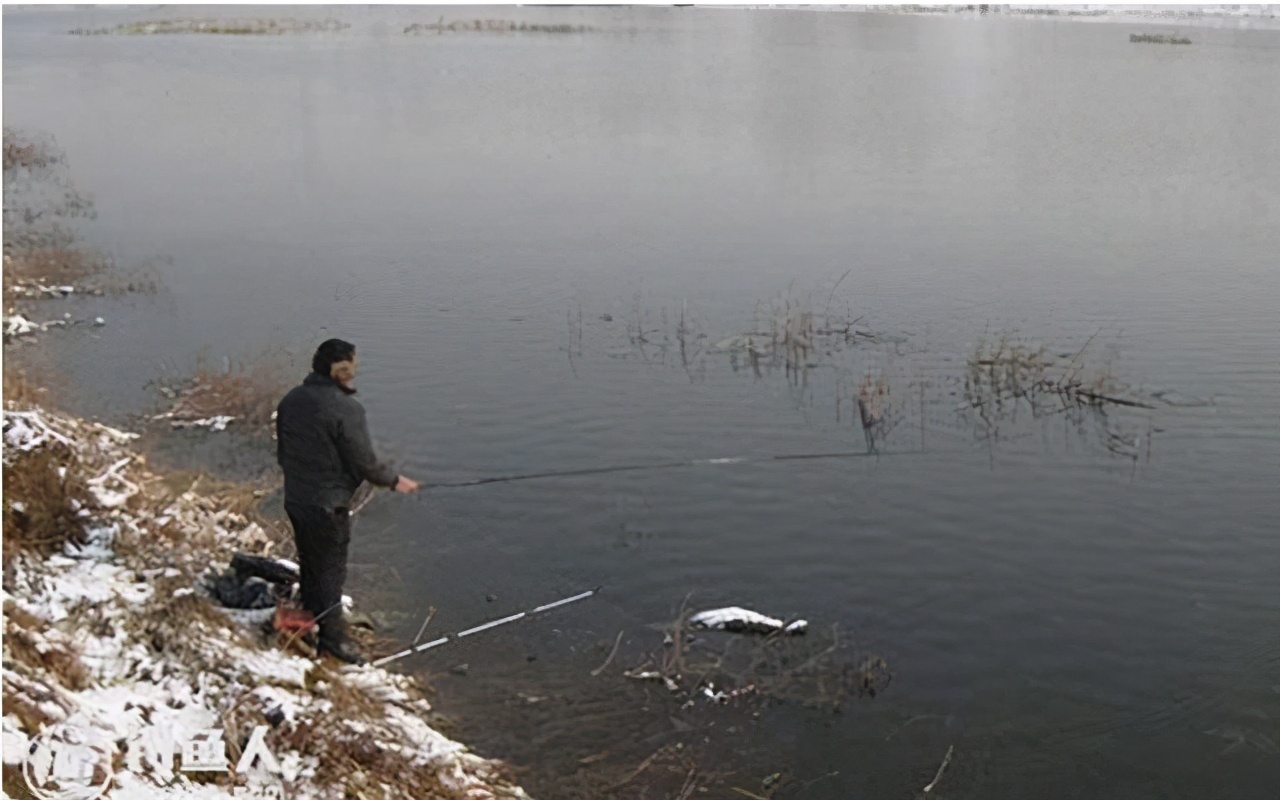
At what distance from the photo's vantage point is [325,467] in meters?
8.30

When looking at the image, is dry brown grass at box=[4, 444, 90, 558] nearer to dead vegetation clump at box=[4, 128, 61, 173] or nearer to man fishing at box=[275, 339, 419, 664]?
man fishing at box=[275, 339, 419, 664]

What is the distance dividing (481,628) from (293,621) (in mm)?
1741

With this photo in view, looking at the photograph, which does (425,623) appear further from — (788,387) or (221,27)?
(221,27)

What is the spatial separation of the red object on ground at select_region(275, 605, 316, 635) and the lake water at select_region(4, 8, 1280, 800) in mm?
1088

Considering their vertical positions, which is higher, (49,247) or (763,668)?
(49,247)

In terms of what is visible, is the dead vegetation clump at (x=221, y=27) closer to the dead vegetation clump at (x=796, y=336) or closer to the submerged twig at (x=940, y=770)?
the dead vegetation clump at (x=796, y=336)

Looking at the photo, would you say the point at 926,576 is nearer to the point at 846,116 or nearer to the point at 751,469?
the point at 751,469

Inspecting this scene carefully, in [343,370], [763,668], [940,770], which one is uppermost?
[343,370]

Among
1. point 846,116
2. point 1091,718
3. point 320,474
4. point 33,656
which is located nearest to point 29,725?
point 33,656

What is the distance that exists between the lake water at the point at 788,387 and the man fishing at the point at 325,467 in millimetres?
1168

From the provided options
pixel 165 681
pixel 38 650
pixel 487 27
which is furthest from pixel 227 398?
pixel 487 27

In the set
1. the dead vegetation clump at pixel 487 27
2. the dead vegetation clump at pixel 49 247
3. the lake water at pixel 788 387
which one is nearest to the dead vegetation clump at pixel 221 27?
the dead vegetation clump at pixel 487 27

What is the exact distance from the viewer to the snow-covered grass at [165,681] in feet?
21.3

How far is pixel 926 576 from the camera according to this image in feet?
35.9
